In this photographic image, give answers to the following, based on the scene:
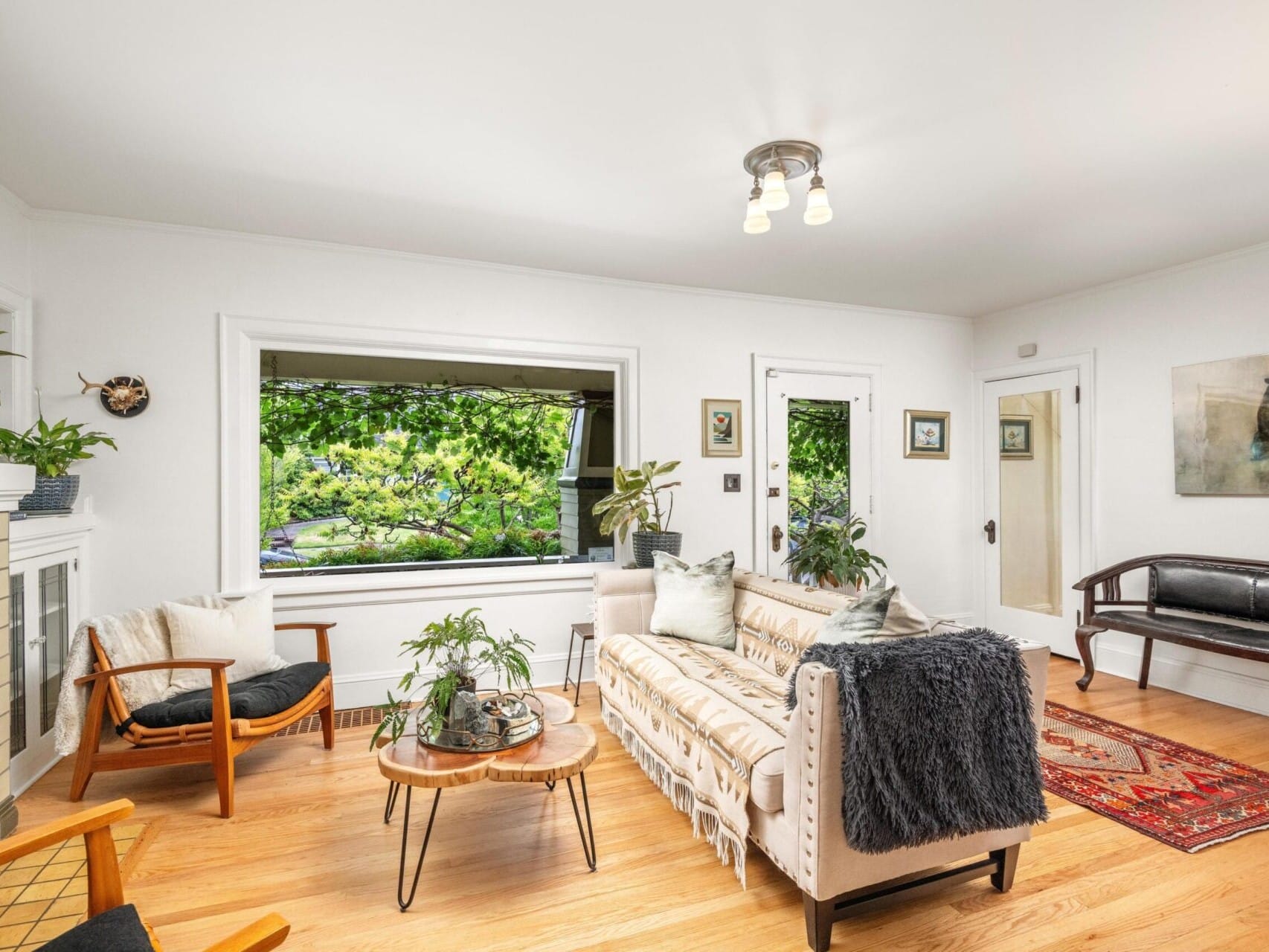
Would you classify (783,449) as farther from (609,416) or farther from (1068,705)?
(1068,705)

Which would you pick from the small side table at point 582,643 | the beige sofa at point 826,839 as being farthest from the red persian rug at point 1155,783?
the small side table at point 582,643

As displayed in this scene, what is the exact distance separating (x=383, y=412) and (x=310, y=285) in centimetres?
80

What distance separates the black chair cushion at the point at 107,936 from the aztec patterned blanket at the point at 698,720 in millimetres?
1457

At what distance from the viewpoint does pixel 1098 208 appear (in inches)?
127

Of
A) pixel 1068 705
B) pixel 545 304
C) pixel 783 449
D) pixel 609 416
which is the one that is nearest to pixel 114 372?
pixel 545 304

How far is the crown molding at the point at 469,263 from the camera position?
3.36 meters

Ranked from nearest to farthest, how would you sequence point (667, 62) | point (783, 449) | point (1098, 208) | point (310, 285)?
point (667, 62)
point (1098, 208)
point (310, 285)
point (783, 449)

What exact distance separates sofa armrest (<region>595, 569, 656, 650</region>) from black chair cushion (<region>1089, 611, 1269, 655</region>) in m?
2.62

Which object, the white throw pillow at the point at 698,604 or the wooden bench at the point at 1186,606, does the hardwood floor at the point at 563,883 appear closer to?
the white throw pillow at the point at 698,604

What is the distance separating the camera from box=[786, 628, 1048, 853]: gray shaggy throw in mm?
1762

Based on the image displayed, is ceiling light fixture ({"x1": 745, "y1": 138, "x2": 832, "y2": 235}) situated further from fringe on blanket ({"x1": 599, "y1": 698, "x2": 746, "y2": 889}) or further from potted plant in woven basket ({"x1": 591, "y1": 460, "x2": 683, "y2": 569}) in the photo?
fringe on blanket ({"x1": 599, "y1": 698, "x2": 746, "y2": 889})

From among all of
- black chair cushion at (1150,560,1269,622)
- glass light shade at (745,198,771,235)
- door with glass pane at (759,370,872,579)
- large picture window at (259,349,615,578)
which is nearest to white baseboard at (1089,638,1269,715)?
black chair cushion at (1150,560,1269,622)

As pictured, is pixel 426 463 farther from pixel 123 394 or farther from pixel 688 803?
pixel 688 803

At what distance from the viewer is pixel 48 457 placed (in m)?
2.91
